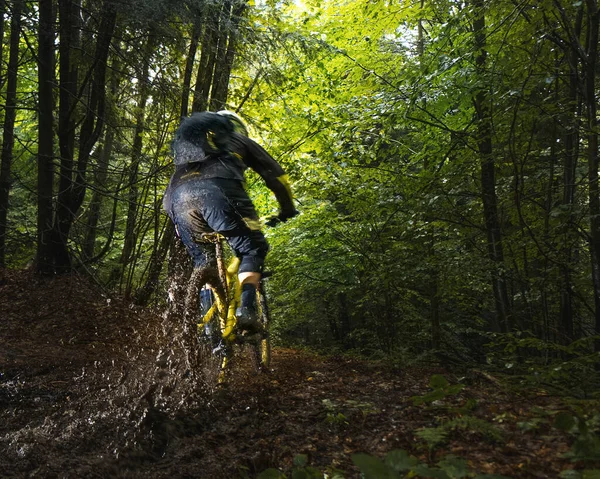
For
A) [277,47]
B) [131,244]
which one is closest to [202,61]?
[277,47]

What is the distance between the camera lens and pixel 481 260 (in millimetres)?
4723

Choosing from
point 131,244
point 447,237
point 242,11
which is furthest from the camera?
point 131,244

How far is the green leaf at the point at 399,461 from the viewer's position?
1.51 metres

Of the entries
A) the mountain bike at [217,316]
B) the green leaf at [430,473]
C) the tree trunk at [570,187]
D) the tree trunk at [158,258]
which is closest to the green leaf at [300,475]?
the green leaf at [430,473]

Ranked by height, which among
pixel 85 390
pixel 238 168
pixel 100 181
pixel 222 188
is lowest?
pixel 85 390

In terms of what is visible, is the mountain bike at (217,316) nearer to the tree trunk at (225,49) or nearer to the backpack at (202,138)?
the backpack at (202,138)

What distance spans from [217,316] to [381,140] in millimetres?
4191

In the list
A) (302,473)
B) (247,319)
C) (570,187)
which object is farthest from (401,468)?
(570,187)

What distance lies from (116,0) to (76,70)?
5.69ft

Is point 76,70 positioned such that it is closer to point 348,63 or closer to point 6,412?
point 348,63

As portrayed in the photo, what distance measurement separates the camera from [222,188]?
10.9 feet

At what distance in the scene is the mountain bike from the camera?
3670mm

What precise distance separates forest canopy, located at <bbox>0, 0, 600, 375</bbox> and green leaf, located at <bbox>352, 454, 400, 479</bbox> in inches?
92.6

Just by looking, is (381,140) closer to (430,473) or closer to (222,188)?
(222,188)
